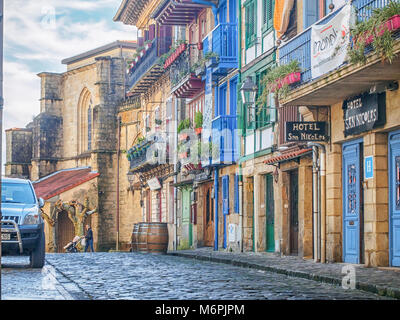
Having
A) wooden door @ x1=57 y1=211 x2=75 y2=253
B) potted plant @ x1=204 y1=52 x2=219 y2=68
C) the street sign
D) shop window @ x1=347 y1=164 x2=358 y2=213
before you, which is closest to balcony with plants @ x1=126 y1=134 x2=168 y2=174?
wooden door @ x1=57 y1=211 x2=75 y2=253

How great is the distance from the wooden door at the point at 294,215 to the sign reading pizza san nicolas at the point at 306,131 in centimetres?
369

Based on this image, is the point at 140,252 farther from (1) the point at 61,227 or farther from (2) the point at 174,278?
(1) the point at 61,227

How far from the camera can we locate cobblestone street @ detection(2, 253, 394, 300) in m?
11.4

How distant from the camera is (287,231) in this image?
914 inches

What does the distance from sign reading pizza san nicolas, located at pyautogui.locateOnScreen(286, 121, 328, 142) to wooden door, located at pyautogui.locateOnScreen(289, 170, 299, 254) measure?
369 centimetres

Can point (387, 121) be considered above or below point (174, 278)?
above

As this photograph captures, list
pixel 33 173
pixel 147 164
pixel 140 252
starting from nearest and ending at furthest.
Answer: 1. pixel 140 252
2. pixel 147 164
3. pixel 33 173

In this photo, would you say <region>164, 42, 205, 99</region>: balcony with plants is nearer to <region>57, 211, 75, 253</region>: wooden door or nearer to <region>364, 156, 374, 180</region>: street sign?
<region>364, 156, 374, 180</region>: street sign

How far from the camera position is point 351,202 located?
738 inches

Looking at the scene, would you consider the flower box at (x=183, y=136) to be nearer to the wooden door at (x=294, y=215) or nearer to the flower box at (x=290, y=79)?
the wooden door at (x=294, y=215)

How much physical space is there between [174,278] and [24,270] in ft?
10.8

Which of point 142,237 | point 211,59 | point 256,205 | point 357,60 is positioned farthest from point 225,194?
point 357,60

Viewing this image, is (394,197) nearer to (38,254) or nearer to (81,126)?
(38,254)
